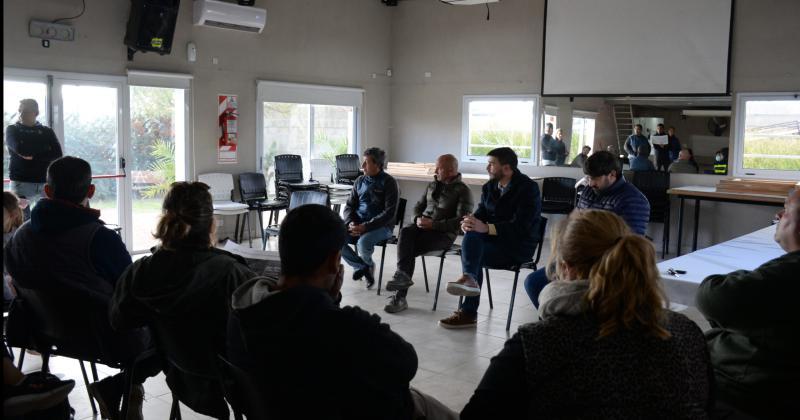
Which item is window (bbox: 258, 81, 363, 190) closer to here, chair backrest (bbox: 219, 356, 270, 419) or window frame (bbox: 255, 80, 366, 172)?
window frame (bbox: 255, 80, 366, 172)

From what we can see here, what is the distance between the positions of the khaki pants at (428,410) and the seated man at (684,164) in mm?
7430

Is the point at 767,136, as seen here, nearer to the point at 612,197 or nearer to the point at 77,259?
the point at 612,197

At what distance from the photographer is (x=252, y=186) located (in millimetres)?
8859

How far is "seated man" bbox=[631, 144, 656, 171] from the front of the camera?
8.92m

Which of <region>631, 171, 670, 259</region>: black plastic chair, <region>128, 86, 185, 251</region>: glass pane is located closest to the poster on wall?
<region>128, 86, 185, 251</region>: glass pane

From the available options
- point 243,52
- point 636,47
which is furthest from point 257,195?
point 636,47

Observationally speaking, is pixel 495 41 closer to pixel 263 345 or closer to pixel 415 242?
pixel 415 242

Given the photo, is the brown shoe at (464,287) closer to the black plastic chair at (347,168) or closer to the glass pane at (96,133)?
the glass pane at (96,133)

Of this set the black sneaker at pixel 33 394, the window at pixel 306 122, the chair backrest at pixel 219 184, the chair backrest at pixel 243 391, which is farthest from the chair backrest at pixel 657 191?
the black sneaker at pixel 33 394

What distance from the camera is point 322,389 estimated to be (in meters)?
1.84

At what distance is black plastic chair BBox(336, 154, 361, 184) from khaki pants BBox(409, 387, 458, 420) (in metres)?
7.91

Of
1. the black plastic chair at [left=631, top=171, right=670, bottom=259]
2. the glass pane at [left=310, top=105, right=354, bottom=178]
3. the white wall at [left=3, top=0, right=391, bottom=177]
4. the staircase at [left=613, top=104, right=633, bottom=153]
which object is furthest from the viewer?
the glass pane at [left=310, top=105, right=354, bottom=178]

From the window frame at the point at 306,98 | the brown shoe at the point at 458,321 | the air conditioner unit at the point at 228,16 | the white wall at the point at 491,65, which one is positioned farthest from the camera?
the window frame at the point at 306,98

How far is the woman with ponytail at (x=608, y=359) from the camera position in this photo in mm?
1619
